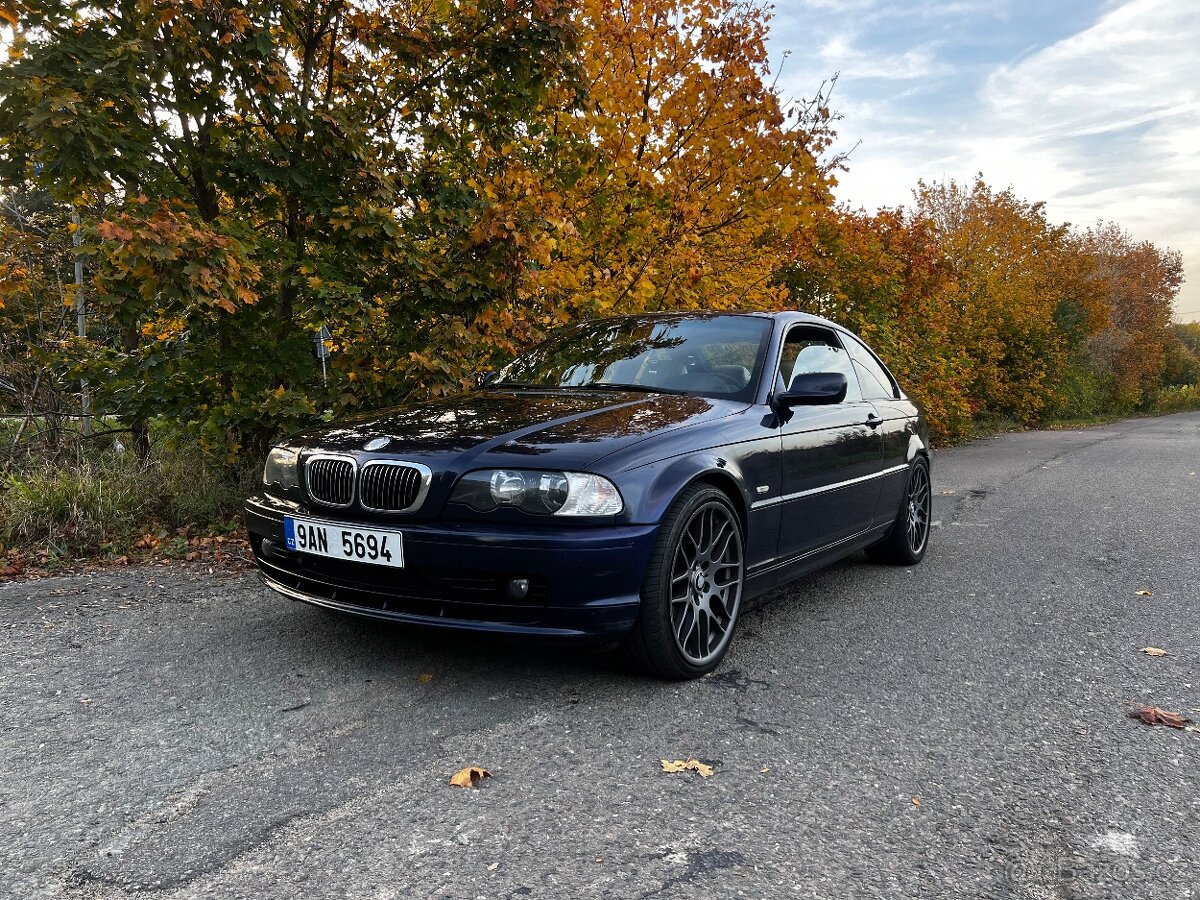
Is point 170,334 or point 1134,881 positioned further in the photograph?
point 170,334

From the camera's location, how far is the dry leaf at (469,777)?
2447 millimetres

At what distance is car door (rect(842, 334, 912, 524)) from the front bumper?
8.25ft

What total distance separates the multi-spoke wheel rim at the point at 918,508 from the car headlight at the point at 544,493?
3243 mm

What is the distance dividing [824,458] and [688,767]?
207 cm

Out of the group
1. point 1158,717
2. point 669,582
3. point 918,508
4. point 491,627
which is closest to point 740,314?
point 669,582

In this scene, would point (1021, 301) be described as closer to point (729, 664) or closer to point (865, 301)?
point (865, 301)

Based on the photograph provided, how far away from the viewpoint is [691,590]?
10.8 ft

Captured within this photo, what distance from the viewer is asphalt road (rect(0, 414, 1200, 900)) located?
2047 mm

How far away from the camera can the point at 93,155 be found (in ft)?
15.0

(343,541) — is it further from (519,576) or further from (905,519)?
(905,519)

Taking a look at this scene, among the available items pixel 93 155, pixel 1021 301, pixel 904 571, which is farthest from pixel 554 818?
pixel 1021 301

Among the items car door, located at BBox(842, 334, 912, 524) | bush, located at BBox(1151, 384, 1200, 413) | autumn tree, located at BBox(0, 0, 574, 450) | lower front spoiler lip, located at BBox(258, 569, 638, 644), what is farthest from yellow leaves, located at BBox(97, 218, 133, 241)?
bush, located at BBox(1151, 384, 1200, 413)

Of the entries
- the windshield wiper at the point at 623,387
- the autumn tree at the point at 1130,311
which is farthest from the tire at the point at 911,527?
the autumn tree at the point at 1130,311

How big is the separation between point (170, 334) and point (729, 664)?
175 inches
